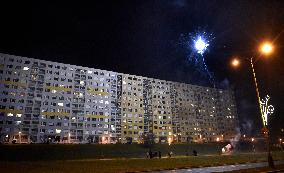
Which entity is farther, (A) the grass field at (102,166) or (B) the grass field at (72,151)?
(B) the grass field at (72,151)

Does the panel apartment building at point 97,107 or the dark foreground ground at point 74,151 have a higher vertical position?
the panel apartment building at point 97,107

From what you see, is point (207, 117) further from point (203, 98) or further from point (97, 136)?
point (97, 136)

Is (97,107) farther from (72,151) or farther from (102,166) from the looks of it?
(102,166)

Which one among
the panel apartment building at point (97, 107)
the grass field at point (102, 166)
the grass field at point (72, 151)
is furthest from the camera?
the panel apartment building at point (97, 107)

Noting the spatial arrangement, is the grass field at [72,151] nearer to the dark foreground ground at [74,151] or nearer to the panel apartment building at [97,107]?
the dark foreground ground at [74,151]

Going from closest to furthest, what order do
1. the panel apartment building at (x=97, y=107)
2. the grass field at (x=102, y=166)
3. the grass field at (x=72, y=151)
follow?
the grass field at (x=102, y=166), the grass field at (x=72, y=151), the panel apartment building at (x=97, y=107)

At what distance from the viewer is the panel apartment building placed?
323ft

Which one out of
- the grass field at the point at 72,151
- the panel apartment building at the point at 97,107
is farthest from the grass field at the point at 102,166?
the panel apartment building at the point at 97,107

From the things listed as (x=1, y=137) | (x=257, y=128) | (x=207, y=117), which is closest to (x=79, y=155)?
(x=1, y=137)

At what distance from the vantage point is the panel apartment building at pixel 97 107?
98500 mm

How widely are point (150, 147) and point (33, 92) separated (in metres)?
49.8

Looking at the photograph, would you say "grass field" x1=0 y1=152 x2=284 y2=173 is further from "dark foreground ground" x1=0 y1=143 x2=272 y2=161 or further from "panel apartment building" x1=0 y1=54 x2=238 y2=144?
"panel apartment building" x1=0 y1=54 x2=238 y2=144

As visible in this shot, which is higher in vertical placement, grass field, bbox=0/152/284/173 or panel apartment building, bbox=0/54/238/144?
panel apartment building, bbox=0/54/238/144

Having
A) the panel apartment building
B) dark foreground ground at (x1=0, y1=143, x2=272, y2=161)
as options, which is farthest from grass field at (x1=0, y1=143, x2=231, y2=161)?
the panel apartment building
